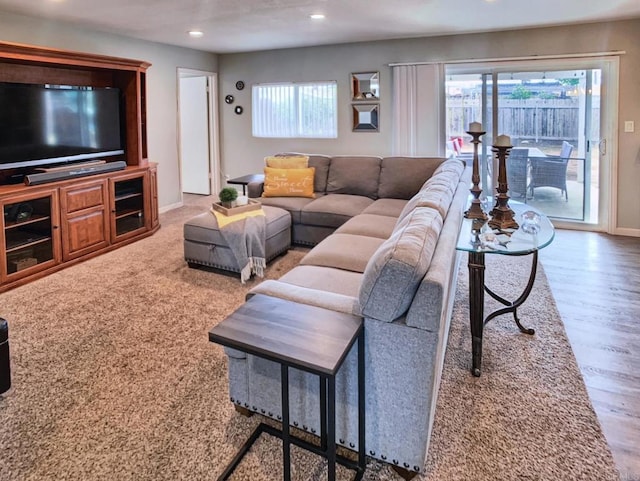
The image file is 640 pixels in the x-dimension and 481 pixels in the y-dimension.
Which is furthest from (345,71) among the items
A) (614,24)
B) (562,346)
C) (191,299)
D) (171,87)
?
(562,346)

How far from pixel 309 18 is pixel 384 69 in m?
1.57

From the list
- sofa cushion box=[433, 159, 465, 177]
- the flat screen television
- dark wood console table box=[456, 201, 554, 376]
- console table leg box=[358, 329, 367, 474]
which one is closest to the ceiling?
the flat screen television

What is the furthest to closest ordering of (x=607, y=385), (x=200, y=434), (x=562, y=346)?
(x=562, y=346)
(x=607, y=385)
(x=200, y=434)

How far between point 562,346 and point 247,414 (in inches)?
72.2

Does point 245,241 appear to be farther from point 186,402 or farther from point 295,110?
point 295,110

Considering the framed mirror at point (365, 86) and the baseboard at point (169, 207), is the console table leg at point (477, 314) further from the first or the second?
the baseboard at point (169, 207)

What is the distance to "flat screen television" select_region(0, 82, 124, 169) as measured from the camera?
3786mm

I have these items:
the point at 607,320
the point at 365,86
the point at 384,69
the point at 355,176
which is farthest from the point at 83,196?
the point at 607,320

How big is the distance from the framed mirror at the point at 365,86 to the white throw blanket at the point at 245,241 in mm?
2939

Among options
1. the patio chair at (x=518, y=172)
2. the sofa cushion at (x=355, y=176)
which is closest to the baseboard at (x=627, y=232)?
the patio chair at (x=518, y=172)

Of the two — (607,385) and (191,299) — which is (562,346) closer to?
(607,385)

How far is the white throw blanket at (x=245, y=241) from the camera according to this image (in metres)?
3.68

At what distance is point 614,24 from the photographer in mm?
4715

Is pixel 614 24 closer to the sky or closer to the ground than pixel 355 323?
closer to the sky
